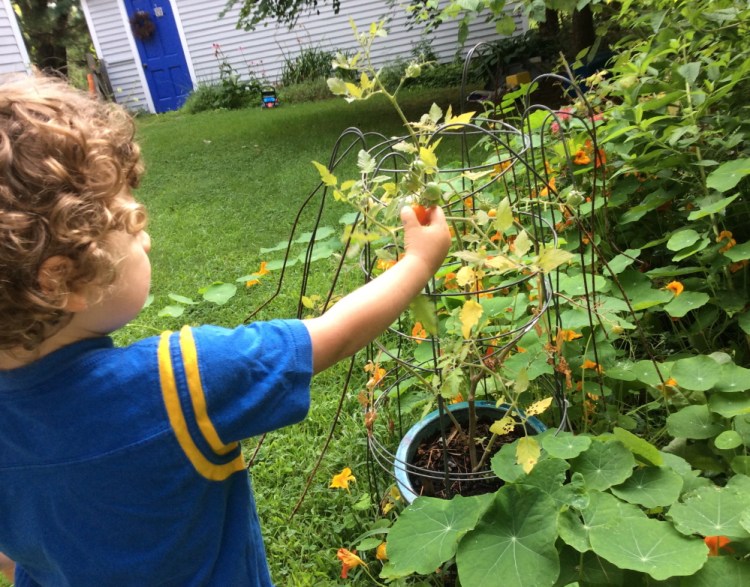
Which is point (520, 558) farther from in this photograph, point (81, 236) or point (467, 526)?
point (81, 236)

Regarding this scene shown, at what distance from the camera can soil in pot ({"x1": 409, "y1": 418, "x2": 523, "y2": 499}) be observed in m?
1.32

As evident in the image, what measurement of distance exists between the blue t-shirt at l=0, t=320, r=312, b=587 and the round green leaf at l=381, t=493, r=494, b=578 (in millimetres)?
397

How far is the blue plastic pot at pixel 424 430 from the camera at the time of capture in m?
1.28

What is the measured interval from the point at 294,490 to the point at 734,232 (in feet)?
4.91

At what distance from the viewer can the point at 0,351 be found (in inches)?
28.3

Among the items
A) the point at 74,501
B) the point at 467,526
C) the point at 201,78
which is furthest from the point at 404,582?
the point at 201,78

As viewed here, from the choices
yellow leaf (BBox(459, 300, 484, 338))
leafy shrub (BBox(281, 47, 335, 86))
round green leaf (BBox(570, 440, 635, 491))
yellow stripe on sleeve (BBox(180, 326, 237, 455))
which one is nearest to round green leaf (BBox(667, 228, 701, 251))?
round green leaf (BBox(570, 440, 635, 491))

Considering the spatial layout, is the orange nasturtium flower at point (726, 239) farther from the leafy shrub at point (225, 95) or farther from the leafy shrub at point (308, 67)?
the leafy shrub at point (225, 95)

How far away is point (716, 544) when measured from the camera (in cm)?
102

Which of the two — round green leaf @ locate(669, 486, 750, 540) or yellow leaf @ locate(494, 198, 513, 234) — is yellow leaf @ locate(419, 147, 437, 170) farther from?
round green leaf @ locate(669, 486, 750, 540)

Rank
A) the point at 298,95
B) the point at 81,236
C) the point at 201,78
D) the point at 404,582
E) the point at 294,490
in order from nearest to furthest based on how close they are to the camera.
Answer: the point at 81,236, the point at 404,582, the point at 294,490, the point at 298,95, the point at 201,78

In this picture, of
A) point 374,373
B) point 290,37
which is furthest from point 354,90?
point 290,37

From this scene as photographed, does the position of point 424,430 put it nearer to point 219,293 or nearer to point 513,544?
point 513,544

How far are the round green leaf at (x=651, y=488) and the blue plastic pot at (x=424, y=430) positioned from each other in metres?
0.23
